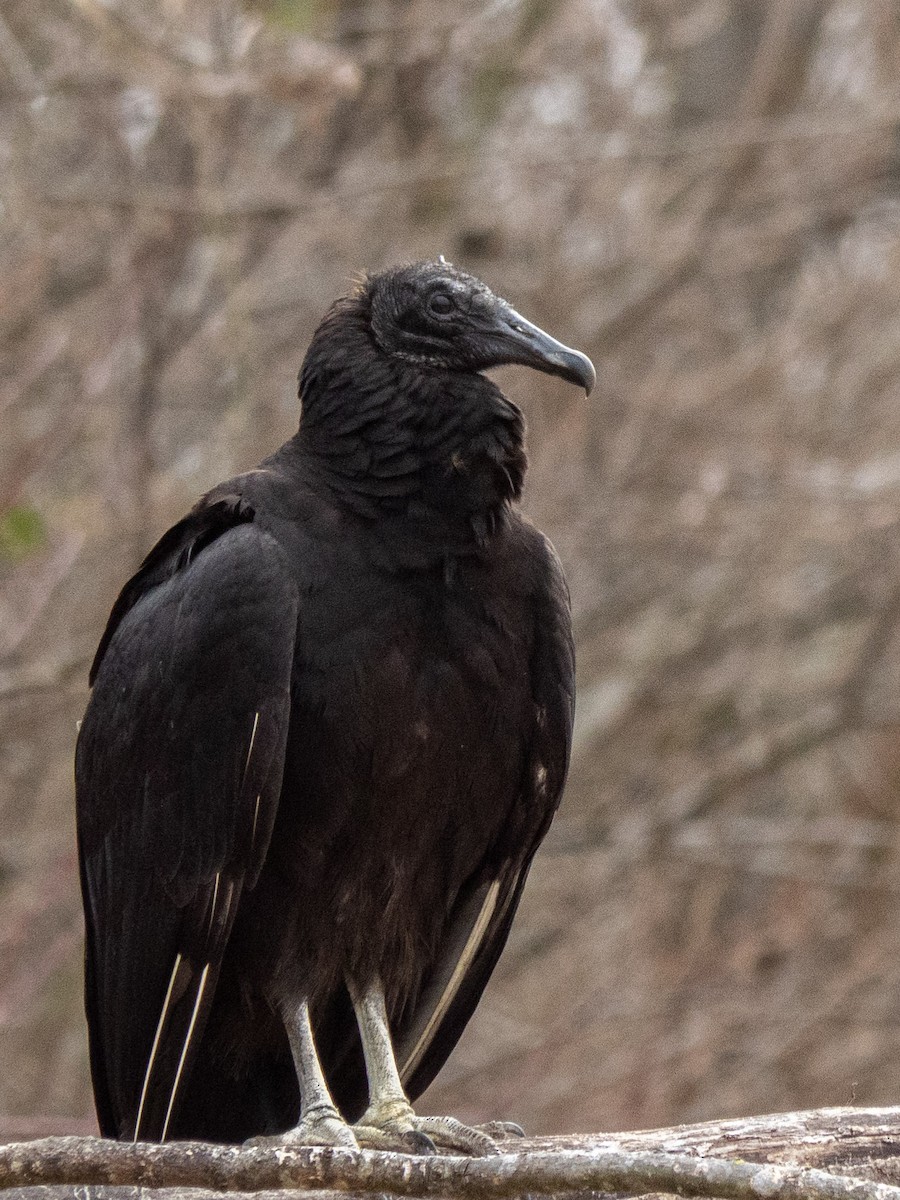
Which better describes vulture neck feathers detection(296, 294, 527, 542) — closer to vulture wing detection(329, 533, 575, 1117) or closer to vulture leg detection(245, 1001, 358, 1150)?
vulture wing detection(329, 533, 575, 1117)

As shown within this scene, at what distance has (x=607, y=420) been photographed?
7758 mm

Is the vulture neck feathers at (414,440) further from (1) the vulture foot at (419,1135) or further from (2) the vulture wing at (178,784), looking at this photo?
(1) the vulture foot at (419,1135)

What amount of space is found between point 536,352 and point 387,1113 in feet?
5.08

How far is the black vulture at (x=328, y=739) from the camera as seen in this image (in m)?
3.73

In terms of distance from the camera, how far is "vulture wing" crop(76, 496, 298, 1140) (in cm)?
369

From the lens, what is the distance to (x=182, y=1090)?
12.7 ft

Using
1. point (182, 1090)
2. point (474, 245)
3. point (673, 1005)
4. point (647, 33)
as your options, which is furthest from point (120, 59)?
point (673, 1005)

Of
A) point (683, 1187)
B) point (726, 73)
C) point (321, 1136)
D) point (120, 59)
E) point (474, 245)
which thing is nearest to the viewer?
point (683, 1187)

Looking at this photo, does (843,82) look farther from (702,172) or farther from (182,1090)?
(182,1090)

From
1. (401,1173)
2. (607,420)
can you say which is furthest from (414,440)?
(607,420)

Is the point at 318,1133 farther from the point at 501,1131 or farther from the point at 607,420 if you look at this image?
the point at 607,420

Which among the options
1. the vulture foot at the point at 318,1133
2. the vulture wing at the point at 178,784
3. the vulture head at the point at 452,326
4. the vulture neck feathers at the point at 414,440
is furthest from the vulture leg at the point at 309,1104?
the vulture head at the point at 452,326

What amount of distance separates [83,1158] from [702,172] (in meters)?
5.84

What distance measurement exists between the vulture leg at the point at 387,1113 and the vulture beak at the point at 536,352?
51.0 inches
